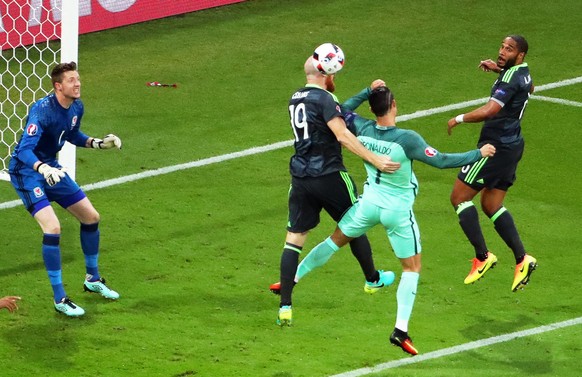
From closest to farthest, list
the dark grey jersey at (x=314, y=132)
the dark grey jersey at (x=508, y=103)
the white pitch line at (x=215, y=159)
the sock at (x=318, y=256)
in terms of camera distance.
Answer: the dark grey jersey at (x=314, y=132), the sock at (x=318, y=256), the dark grey jersey at (x=508, y=103), the white pitch line at (x=215, y=159)

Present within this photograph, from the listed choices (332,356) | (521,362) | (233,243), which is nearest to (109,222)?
(233,243)

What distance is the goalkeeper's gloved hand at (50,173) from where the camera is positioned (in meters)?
11.5

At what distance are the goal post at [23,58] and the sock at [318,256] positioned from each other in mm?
5678

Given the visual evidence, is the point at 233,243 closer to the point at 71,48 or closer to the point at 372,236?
the point at 372,236

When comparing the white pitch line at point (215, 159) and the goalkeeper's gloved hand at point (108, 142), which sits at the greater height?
the goalkeeper's gloved hand at point (108, 142)

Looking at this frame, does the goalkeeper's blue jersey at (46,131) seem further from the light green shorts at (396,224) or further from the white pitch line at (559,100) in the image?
the white pitch line at (559,100)

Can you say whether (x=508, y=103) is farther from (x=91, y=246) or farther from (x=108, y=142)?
(x=91, y=246)

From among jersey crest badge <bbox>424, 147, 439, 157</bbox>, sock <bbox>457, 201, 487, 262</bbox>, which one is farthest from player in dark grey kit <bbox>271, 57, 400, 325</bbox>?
sock <bbox>457, 201, 487, 262</bbox>

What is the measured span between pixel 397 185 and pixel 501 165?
196 cm

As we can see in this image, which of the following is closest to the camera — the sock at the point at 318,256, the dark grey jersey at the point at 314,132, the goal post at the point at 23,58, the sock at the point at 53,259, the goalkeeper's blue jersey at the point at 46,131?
the dark grey jersey at the point at 314,132

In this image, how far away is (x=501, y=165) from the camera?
12.7 metres

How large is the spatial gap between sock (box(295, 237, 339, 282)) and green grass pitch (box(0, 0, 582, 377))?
1.75 feet

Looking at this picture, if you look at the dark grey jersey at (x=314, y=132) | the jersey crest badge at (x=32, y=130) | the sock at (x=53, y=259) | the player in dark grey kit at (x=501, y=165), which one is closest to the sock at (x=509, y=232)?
the player in dark grey kit at (x=501, y=165)

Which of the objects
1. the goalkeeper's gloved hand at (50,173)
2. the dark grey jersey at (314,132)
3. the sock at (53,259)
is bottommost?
the sock at (53,259)
